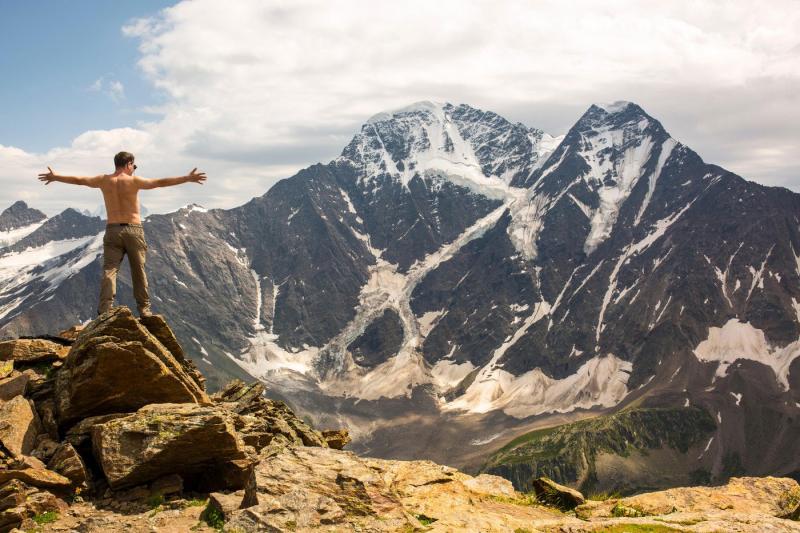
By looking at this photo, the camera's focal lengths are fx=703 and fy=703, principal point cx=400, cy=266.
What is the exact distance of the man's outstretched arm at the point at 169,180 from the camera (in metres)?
23.3

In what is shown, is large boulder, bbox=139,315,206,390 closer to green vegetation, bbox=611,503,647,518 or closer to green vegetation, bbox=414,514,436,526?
green vegetation, bbox=414,514,436,526

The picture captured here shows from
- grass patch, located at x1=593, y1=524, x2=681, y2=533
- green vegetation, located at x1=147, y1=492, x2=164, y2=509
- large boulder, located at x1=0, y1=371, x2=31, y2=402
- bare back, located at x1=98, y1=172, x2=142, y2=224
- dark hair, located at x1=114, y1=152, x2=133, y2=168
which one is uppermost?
dark hair, located at x1=114, y1=152, x2=133, y2=168

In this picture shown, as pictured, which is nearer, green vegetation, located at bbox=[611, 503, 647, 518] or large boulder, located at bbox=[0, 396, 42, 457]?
large boulder, located at bbox=[0, 396, 42, 457]

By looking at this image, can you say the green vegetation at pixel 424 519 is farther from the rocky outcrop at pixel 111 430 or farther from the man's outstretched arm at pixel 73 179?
the man's outstretched arm at pixel 73 179

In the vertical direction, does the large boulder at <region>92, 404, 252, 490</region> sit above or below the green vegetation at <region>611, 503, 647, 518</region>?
above

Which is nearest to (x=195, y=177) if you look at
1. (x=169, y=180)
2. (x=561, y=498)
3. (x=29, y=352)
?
(x=169, y=180)

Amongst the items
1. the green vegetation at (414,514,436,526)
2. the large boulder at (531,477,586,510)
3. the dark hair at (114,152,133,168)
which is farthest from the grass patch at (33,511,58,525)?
the large boulder at (531,477,586,510)

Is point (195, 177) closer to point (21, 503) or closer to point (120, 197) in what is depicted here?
point (120, 197)

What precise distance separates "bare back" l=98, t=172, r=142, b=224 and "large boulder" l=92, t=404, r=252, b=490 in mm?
6667

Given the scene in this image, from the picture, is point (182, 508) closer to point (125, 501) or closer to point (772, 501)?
point (125, 501)

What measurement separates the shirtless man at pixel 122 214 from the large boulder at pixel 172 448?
537 cm

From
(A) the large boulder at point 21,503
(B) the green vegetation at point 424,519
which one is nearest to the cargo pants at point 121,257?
(A) the large boulder at point 21,503

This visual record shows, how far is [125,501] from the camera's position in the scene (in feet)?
64.2

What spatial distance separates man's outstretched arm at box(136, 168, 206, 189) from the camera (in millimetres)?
23312
